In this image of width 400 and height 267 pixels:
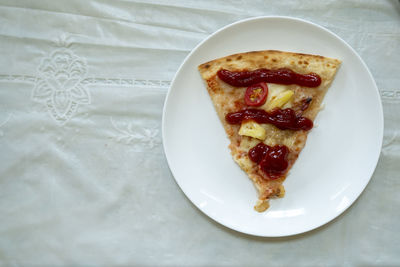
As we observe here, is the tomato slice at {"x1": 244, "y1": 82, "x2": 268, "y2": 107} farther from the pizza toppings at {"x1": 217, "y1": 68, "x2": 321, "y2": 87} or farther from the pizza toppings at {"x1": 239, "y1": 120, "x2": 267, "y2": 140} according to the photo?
the pizza toppings at {"x1": 239, "y1": 120, "x2": 267, "y2": 140}

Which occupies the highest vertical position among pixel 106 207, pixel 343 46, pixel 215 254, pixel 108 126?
pixel 343 46

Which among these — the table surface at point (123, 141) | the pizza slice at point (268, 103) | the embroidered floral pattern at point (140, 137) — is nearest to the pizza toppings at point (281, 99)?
the pizza slice at point (268, 103)

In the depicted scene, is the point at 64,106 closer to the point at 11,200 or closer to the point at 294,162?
the point at 11,200

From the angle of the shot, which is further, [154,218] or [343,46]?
[154,218]

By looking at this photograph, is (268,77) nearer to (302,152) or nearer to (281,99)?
(281,99)

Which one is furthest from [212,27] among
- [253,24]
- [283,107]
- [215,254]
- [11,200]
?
[11,200]

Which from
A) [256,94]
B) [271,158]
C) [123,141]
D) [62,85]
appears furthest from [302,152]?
[62,85]

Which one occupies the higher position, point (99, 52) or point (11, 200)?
point (99, 52)

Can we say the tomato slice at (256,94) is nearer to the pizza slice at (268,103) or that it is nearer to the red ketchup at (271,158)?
the pizza slice at (268,103)
